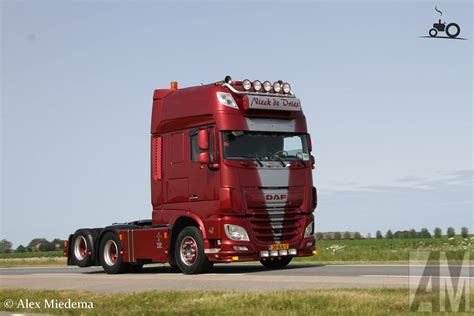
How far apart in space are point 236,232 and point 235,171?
136cm

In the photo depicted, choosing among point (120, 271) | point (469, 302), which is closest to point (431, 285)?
point (469, 302)

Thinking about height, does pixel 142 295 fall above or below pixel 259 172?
below

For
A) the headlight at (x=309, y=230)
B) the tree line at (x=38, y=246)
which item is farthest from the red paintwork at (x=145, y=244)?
the tree line at (x=38, y=246)

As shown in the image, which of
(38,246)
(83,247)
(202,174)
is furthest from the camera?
(38,246)

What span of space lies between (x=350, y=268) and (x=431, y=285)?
19.1 ft

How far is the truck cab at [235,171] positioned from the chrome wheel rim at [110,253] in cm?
194

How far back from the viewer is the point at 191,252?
19.8 meters

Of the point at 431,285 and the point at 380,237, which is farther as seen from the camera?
the point at 380,237

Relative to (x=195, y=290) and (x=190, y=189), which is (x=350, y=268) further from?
(x=195, y=290)

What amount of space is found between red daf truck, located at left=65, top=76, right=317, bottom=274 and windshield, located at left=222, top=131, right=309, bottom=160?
0.07ft

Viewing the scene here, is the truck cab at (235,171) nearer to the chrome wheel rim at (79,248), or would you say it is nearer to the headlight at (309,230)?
the headlight at (309,230)

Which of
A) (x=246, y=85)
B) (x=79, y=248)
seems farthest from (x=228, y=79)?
(x=79, y=248)

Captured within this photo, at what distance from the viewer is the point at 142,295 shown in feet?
48.9
